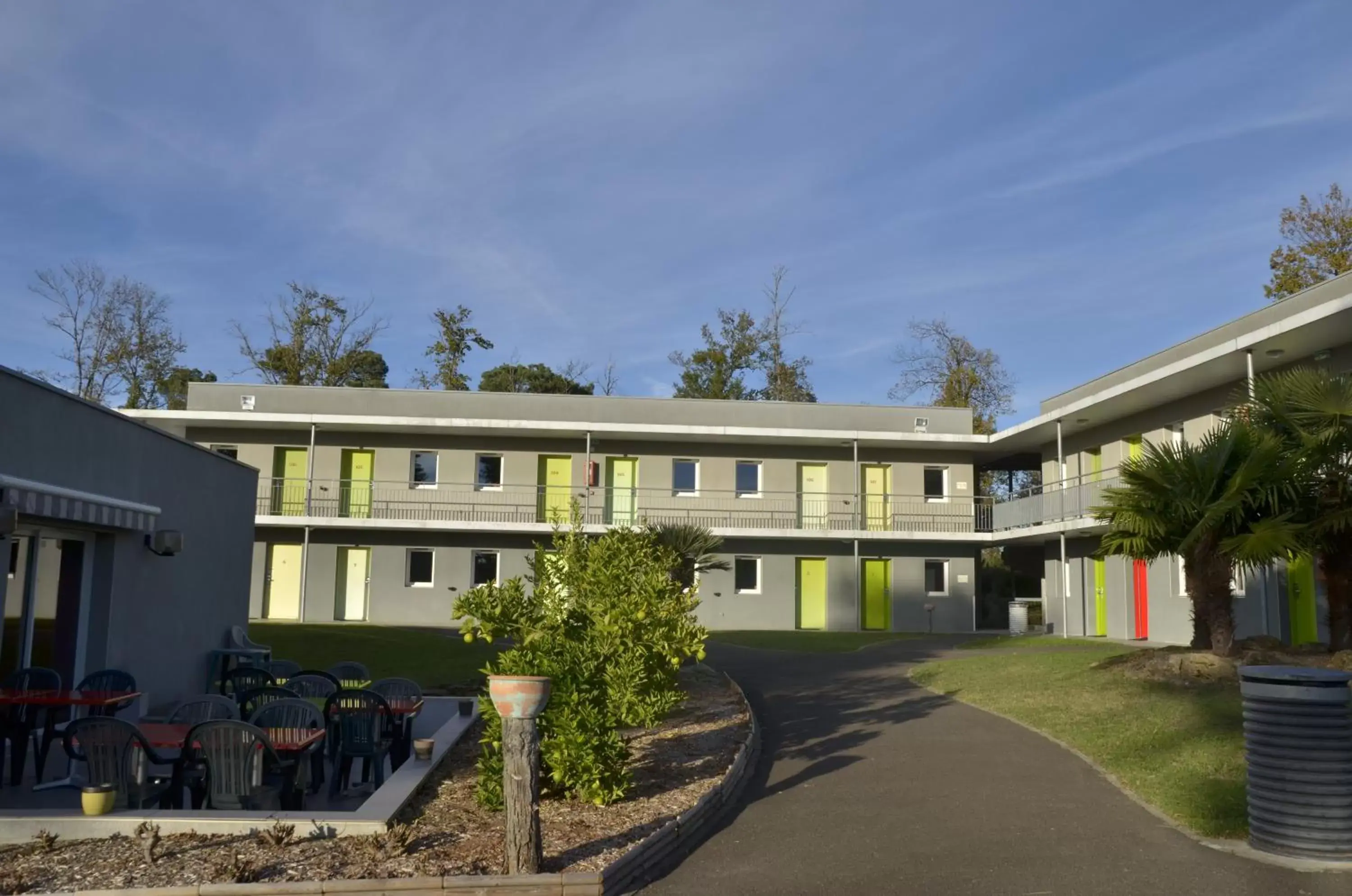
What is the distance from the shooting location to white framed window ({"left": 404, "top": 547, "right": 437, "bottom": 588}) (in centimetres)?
2961

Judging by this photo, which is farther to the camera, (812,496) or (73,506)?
(812,496)

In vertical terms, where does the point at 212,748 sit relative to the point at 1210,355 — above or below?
below

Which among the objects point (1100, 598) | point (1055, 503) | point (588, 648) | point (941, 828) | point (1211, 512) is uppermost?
point (1055, 503)

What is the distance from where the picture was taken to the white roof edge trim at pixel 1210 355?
16.5m

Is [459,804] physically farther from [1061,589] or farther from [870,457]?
[870,457]

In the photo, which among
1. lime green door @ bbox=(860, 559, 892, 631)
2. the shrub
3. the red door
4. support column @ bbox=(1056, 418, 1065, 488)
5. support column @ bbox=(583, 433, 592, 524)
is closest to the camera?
the shrub

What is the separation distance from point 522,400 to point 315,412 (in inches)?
218

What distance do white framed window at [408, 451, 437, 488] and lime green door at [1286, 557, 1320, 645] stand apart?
66.4ft

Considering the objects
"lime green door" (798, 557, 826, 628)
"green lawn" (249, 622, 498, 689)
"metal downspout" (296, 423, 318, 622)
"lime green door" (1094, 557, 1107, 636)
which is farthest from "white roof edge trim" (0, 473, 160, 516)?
"lime green door" (1094, 557, 1107, 636)

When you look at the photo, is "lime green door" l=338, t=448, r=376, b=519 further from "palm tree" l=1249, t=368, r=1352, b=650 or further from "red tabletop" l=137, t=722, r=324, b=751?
"palm tree" l=1249, t=368, r=1352, b=650

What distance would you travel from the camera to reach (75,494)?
10.1m

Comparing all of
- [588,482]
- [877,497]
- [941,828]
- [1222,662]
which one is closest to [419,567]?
[588,482]

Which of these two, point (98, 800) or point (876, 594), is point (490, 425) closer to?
point (876, 594)

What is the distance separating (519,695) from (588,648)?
2.61m
